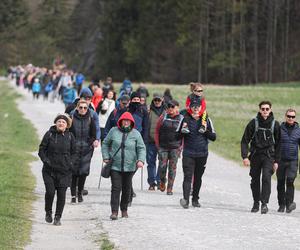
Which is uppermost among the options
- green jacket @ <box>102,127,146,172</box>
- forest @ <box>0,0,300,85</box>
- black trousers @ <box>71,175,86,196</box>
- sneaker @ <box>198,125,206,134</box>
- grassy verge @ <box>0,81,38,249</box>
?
forest @ <box>0,0,300,85</box>

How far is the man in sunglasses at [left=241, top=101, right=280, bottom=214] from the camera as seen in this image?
1399 cm

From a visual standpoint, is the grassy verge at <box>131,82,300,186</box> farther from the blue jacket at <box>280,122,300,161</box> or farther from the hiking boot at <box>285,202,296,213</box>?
the blue jacket at <box>280,122,300,161</box>

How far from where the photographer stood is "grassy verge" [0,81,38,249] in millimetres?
11829

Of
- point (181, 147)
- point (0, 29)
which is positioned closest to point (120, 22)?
point (0, 29)

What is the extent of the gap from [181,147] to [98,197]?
1.82 meters

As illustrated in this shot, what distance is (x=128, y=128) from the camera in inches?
521

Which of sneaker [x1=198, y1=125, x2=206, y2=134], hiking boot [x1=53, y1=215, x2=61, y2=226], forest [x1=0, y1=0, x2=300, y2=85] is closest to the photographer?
hiking boot [x1=53, y1=215, x2=61, y2=226]

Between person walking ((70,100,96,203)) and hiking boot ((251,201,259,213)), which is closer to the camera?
hiking boot ((251,201,259,213))

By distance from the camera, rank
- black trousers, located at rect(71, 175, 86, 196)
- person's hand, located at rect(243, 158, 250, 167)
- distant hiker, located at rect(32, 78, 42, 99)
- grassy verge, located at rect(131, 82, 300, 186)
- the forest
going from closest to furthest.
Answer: person's hand, located at rect(243, 158, 250, 167), black trousers, located at rect(71, 175, 86, 196), grassy verge, located at rect(131, 82, 300, 186), distant hiker, located at rect(32, 78, 42, 99), the forest

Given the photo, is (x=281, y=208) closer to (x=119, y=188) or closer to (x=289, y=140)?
(x=289, y=140)

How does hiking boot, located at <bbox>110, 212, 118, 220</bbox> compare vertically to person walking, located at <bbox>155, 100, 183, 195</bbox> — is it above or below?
below

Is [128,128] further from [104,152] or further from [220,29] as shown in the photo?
[220,29]

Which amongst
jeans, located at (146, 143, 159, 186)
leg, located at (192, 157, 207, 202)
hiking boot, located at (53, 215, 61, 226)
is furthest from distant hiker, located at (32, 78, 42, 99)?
hiking boot, located at (53, 215, 61, 226)

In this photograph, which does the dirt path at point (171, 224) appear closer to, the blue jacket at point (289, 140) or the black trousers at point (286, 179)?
the black trousers at point (286, 179)
